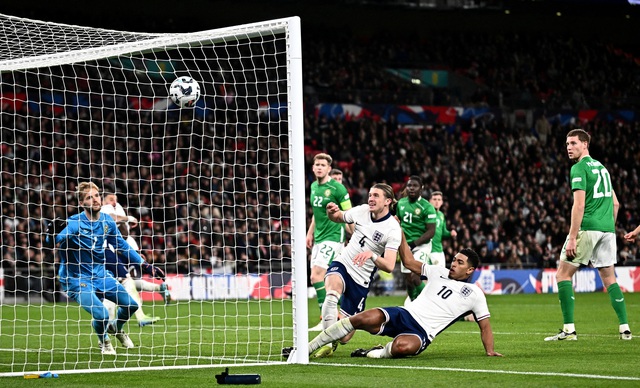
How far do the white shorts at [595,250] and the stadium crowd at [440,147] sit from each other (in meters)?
Answer: 14.0

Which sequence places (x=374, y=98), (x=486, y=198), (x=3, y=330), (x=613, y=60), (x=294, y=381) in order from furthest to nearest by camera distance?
(x=613, y=60)
(x=374, y=98)
(x=486, y=198)
(x=3, y=330)
(x=294, y=381)

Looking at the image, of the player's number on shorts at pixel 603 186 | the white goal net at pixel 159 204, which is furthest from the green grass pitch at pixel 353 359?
the player's number on shorts at pixel 603 186

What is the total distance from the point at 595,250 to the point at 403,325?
3.16 metres

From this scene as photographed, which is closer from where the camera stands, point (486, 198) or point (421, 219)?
→ point (421, 219)

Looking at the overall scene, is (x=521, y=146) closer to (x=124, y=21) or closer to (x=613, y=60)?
(x=613, y=60)

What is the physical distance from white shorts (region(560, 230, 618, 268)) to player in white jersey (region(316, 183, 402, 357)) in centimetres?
242

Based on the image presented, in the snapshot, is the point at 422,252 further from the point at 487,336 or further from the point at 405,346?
the point at 405,346

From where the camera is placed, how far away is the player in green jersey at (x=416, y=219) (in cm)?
1467

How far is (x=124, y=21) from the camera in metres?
31.9

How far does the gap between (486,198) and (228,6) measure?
11.0m

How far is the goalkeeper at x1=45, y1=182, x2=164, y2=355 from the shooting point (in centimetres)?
1000

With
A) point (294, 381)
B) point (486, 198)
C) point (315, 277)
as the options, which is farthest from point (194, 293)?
point (294, 381)

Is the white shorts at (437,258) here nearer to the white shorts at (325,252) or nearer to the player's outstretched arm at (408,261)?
the white shorts at (325,252)

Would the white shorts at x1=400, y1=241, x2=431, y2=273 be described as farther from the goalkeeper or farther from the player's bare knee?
the player's bare knee
